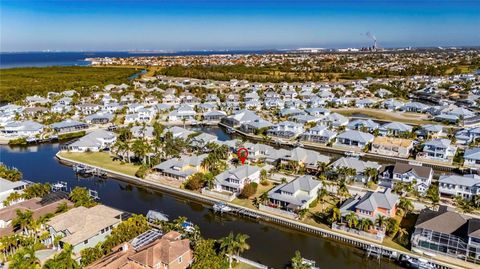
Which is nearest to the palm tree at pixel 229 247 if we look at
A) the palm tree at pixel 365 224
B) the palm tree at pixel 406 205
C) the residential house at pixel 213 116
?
the palm tree at pixel 365 224

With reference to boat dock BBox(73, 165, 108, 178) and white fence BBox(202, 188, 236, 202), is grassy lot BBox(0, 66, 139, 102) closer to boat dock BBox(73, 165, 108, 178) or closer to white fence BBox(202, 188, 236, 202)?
boat dock BBox(73, 165, 108, 178)

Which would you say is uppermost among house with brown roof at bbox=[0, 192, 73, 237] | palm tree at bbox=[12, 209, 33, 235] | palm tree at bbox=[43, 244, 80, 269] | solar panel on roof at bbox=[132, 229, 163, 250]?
palm tree at bbox=[43, 244, 80, 269]

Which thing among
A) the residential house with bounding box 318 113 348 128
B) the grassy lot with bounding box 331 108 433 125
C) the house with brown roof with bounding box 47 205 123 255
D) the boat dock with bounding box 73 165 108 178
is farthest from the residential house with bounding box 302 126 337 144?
the house with brown roof with bounding box 47 205 123 255

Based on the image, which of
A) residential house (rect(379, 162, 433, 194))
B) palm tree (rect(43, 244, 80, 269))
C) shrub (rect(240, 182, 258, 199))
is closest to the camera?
palm tree (rect(43, 244, 80, 269))

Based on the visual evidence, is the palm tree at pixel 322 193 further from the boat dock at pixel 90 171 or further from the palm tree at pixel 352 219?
the boat dock at pixel 90 171

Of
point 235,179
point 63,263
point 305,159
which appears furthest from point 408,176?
point 63,263

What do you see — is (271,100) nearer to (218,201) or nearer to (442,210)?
(218,201)
